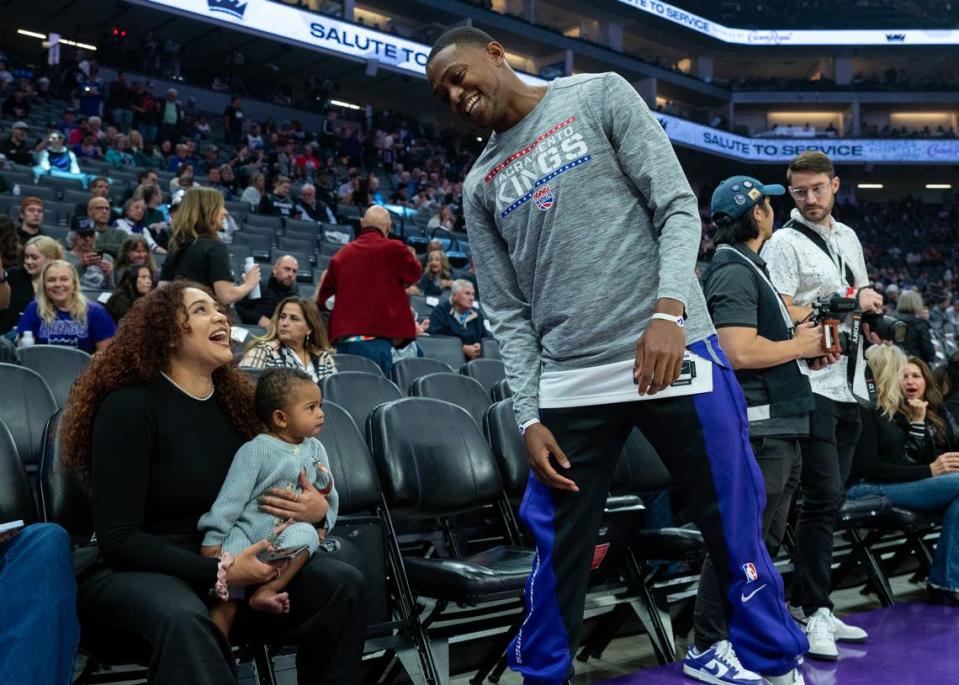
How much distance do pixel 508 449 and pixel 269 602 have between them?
128 cm

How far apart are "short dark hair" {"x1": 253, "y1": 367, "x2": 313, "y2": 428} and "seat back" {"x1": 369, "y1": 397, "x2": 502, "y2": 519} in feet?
1.85

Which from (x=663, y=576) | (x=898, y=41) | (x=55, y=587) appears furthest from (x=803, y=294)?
(x=898, y=41)

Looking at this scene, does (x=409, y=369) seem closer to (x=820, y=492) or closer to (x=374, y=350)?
(x=374, y=350)

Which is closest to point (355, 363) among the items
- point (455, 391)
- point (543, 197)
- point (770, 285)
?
point (455, 391)

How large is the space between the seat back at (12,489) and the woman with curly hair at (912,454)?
3034 millimetres

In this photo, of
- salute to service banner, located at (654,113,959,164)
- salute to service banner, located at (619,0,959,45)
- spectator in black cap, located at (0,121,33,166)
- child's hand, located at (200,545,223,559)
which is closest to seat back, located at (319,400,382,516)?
child's hand, located at (200,545,223,559)

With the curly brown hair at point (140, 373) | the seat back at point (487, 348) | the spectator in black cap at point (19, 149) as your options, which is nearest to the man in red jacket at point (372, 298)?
the seat back at point (487, 348)

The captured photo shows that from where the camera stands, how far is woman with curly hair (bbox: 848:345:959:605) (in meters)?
3.47

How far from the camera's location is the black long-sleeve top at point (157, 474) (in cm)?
181

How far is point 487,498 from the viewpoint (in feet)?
9.32

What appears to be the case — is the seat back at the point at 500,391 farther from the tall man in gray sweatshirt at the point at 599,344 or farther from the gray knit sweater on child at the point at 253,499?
the tall man in gray sweatshirt at the point at 599,344

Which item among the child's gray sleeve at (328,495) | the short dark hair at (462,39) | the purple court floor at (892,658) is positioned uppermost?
the short dark hair at (462,39)

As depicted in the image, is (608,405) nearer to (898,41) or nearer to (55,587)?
(55,587)

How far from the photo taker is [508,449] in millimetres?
2998
